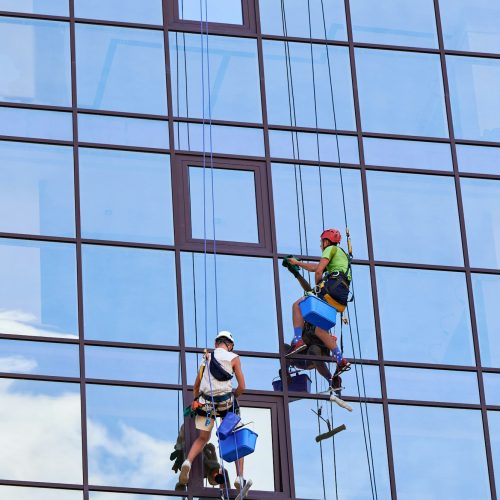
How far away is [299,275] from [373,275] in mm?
997

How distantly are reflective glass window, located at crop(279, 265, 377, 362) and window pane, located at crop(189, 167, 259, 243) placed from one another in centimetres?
68

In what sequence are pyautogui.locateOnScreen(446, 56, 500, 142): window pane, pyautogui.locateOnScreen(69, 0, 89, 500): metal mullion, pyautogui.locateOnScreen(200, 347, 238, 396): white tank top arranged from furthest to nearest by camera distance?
pyautogui.locateOnScreen(446, 56, 500, 142): window pane
pyautogui.locateOnScreen(200, 347, 238, 396): white tank top
pyautogui.locateOnScreen(69, 0, 89, 500): metal mullion

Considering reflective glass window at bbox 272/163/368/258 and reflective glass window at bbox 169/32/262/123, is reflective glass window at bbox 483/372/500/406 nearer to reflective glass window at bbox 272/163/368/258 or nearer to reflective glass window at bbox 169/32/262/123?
reflective glass window at bbox 272/163/368/258

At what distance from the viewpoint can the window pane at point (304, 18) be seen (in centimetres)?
3181

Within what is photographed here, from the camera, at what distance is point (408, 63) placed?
3206 cm

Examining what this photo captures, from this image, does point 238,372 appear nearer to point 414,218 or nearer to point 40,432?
point 40,432

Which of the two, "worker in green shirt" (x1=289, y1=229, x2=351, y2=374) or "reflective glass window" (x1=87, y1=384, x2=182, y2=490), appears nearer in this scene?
"reflective glass window" (x1=87, y1=384, x2=182, y2=490)

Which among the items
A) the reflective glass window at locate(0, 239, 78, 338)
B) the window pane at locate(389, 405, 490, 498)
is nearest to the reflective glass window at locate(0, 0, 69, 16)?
the reflective glass window at locate(0, 239, 78, 338)

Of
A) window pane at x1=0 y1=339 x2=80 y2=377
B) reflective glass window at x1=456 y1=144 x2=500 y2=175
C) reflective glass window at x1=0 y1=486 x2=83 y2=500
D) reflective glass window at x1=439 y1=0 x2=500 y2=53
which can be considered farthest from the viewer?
reflective glass window at x1=439 y1=0 x2=500 y2=53

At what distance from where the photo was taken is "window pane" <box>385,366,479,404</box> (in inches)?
1177

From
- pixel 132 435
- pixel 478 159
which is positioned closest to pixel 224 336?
pixel 132 435

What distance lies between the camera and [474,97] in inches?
1262

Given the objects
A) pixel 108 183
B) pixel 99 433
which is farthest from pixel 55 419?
pixel 108 183

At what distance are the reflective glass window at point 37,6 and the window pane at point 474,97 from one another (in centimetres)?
491
